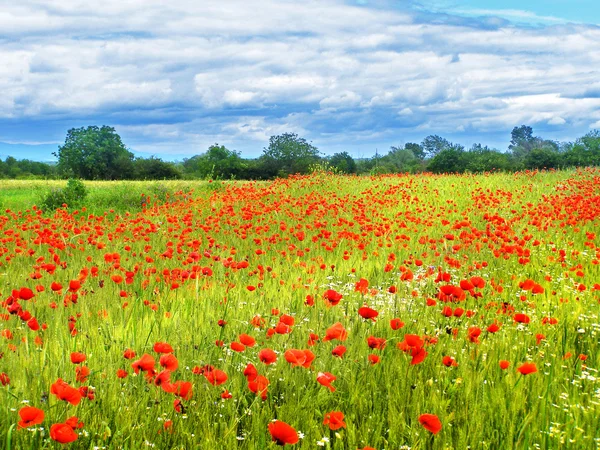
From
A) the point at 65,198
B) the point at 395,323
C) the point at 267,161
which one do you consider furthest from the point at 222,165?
the point at 395,323

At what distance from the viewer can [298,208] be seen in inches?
611

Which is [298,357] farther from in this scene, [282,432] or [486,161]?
[486,161]

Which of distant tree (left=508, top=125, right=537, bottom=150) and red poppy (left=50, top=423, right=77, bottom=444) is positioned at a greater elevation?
distant tree (left=508, top=125, right=537, bottom=150)

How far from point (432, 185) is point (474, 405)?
1759 centimetres

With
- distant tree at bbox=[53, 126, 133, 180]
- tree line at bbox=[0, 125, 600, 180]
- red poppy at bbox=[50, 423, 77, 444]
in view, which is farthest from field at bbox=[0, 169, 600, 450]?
distant tree at bbox=[53, 126, 133, 180]

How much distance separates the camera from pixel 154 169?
56.4 metres

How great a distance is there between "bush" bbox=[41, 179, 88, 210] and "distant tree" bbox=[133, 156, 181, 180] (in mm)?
35180

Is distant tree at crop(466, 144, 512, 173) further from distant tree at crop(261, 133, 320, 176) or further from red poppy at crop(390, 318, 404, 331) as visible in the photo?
red poppy at crop(390, 318, 404, 331)

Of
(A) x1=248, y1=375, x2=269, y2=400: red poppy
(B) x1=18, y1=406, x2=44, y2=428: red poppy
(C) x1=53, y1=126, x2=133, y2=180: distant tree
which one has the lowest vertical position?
(A) x1=248, y1=375, x2=269, y2=400: red poppy

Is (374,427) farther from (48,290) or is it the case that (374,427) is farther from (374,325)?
(48,290)

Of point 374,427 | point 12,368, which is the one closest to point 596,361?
point 374,427

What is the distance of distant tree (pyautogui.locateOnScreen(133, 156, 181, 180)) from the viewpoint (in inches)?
2180

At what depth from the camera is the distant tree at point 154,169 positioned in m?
55.4

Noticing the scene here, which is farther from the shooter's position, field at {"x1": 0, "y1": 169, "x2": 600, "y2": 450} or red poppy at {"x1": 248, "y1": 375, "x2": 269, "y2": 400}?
field at {"x1": 0, "y1": 169, "x2": 600, "y2": 450}
